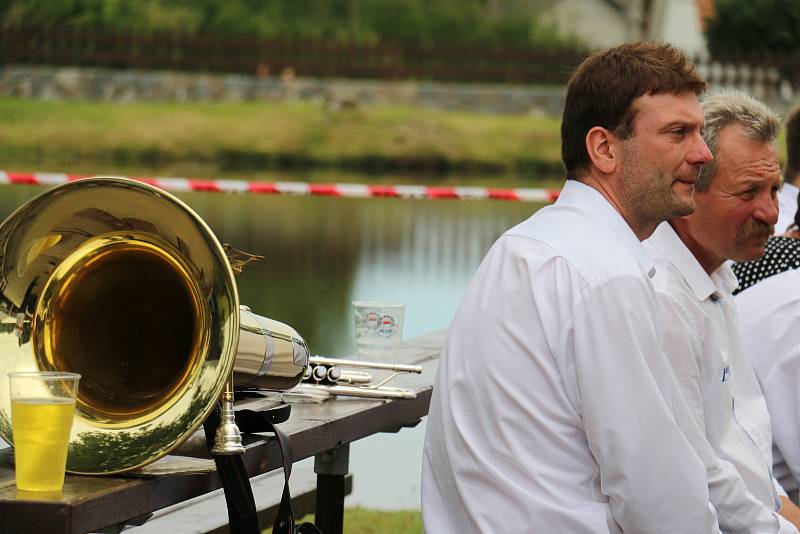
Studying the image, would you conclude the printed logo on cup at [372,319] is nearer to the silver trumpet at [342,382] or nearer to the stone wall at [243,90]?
the silver trumpet at [342,382]

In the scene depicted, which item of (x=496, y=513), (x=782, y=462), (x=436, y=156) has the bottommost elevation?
(x=436, y=156)

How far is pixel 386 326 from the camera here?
338 centimetres

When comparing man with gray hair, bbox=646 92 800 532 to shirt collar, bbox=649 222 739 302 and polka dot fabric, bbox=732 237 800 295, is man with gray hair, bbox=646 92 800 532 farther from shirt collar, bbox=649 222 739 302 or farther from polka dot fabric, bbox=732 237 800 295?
polka dot fabric, bbox=732 237 800 295

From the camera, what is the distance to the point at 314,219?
50.0ft

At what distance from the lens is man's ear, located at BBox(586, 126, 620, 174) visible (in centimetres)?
246

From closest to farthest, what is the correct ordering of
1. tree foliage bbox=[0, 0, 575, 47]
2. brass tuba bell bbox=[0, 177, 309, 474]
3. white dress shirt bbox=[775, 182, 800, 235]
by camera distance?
1. brass tuba bell bbox=[0, 177, 309, 474]
2. white dress shirt bbox=[775, 182, 800, 235]
3. tree foliage bbox=[0, 0, 575, 47]

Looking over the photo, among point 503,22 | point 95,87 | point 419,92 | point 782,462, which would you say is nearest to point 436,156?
point 419,92

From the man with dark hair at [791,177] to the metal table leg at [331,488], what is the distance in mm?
1942

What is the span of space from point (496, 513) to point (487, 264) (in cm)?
41

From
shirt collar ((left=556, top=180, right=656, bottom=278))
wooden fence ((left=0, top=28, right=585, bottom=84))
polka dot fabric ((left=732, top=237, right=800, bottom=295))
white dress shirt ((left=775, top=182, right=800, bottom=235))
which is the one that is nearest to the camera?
shirt collar ((left=556, top=180, right=656, bottom=278))

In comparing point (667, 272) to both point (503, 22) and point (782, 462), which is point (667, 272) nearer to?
point (782, 462)

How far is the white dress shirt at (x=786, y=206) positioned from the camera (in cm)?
454

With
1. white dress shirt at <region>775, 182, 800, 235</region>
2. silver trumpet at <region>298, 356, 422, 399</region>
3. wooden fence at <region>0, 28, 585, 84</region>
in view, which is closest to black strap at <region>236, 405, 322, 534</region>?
silver trumpet at <region>298, 356, 422, 399</region>

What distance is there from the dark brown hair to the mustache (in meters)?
0.74
